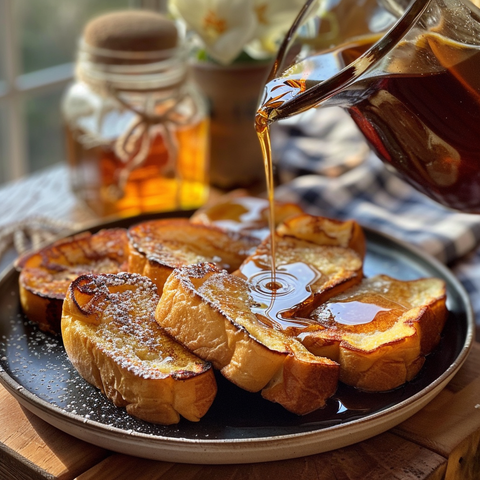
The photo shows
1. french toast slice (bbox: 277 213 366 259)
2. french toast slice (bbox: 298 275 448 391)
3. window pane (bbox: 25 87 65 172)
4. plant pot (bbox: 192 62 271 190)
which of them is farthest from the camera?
window pane (bbox: 25 87 65 172)

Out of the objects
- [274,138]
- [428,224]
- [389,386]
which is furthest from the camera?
[274,138]

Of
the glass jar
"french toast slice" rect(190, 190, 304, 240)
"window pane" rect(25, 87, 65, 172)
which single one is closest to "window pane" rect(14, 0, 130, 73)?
"window pane" rect(25, 87, 65, 172)

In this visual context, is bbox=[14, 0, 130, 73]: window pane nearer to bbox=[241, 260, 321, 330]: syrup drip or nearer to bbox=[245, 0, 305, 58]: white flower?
bbox=[245, 0, 305, 58]: white flower

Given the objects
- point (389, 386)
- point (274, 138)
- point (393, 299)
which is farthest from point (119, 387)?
point (274, 138)

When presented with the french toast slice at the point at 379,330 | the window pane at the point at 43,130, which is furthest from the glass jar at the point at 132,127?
the window pane at the point at 43,130

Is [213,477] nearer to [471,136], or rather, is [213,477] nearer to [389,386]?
[389,386]

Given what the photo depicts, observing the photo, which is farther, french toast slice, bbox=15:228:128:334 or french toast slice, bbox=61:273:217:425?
french toast slice, bbox=15:228:128:334
